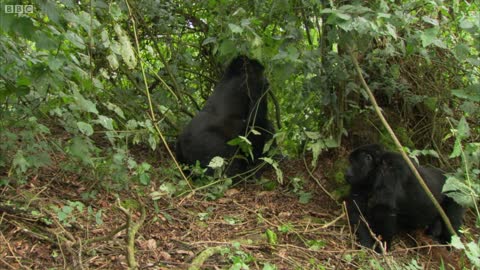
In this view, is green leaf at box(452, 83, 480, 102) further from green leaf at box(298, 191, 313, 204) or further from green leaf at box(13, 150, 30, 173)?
green leaf at box(13, 150, 30, 173)

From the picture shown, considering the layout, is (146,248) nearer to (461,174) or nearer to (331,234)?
(331,234)

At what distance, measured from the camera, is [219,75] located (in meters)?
6.51

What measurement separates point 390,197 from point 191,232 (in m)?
1.62

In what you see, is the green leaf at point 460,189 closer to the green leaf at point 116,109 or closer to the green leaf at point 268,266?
the green leaf at point 268,266

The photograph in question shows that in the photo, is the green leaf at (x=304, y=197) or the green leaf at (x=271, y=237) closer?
the green leaf at (x=271, y=237)

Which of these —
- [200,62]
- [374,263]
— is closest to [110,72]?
[200,62]

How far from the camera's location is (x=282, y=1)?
14.1 ft

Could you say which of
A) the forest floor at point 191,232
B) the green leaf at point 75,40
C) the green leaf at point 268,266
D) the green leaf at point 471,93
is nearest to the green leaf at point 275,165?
the forest floor at point 191,232

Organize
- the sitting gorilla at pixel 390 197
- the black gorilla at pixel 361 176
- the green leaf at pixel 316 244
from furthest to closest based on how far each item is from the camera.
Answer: the black gorilla at pixel 361 176 → the sitting gorilla at pixel 390 197 → the green leaf at pixel 316 244

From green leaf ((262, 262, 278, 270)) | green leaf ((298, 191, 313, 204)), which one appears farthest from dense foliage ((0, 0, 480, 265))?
green leaf ((262, 262, 278, 270))

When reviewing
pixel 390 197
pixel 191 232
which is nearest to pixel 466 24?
pixel 390 197

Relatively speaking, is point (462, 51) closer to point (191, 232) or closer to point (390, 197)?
point (390, 197)

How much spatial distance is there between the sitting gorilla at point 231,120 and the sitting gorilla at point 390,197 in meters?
1.20

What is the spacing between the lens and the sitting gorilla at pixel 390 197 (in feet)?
13.9
